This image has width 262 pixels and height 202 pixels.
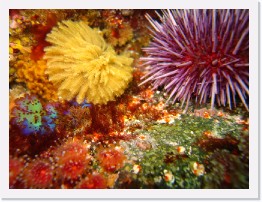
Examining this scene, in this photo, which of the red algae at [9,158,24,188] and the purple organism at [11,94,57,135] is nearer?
the red algae at [9,158,24,188]

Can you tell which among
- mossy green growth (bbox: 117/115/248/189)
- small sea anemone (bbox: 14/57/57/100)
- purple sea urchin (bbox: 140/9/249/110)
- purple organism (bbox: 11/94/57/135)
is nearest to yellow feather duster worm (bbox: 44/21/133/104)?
small sea anemone (bbox: 14/57/57/100)

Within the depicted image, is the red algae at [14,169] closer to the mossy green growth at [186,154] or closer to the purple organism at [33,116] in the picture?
the purple organism at [33,116]

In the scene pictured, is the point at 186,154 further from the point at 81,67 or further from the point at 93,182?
the point at 81,67

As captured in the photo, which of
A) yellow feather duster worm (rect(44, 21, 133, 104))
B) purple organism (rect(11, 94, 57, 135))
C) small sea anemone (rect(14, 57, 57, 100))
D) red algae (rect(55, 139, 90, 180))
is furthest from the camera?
small sea anemone (rect(14, 57, 57, 100))

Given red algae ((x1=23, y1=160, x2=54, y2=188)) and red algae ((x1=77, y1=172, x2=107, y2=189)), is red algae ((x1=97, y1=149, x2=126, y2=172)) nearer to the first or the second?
red algae ((x1=77, y1=172, x2=107, y2=189))

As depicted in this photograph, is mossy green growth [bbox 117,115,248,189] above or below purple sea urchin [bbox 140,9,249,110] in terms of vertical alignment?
below
